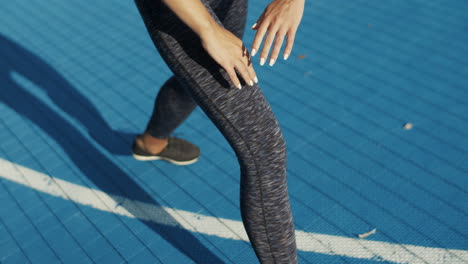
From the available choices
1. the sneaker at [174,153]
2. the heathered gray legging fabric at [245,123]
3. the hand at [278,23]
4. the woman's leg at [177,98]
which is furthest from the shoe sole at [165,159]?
the hand at [278,23]

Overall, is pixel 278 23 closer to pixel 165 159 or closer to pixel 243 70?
pixel 243 70

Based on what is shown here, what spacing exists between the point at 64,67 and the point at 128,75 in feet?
1.29

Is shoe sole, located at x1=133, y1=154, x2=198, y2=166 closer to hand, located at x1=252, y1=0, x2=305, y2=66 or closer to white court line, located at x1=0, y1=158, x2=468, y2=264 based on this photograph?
white court line, located at x1=0, y1=158, x2=468, y2=264

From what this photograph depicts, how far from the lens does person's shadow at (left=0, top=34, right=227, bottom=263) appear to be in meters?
1.66

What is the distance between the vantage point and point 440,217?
1.60 meters

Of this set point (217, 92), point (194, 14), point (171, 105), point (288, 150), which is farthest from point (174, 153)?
point (194, 14)

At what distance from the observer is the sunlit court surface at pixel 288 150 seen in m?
1.60

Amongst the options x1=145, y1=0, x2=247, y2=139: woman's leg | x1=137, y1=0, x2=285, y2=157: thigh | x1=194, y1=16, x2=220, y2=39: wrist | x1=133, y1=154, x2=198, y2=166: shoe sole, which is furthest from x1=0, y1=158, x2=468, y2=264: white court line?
x1=194, y1=16, x2=220, y2=39: wrist

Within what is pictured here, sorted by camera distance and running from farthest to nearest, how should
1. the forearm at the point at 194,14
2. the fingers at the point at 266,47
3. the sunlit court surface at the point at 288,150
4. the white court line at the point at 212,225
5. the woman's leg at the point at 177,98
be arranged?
the sunlit court surface at the point at 288,150 → the white court line at the point at 212,225 → the woman's leg at the point at 177,98 → the fingers at the point at 266,47 → the forearm at the point at 194,14

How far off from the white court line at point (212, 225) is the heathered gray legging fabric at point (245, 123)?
38 cm

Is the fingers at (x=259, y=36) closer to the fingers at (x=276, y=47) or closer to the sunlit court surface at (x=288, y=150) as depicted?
the fingers at (x=276, y=47)

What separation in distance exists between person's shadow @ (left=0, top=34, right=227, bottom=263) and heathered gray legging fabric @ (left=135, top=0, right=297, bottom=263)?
0.42 meters

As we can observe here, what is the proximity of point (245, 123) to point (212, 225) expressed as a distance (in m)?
0.69

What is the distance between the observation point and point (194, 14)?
1.00m
